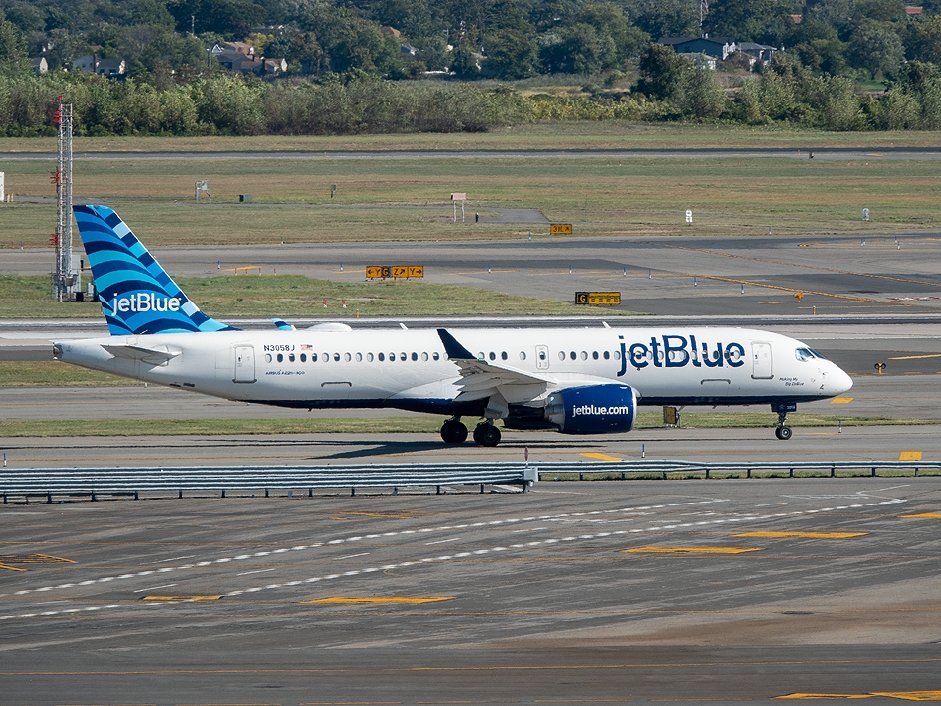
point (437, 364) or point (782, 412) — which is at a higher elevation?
point (437, 364)

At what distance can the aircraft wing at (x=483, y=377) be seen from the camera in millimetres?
47219

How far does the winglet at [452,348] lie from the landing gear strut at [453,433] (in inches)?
121

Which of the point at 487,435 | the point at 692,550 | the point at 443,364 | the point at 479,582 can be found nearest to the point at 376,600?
the point at 479,582

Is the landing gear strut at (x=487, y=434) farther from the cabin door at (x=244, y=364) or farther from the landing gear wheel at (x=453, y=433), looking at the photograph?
the cabin door at (x=244, y=364)

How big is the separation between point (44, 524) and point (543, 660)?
16386 mm

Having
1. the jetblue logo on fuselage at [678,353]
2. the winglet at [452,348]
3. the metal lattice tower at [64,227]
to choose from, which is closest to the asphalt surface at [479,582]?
the jetblue logo on fuselage at [678,353]

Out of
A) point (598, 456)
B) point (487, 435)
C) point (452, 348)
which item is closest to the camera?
point (598, 456)

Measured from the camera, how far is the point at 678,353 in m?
49.8

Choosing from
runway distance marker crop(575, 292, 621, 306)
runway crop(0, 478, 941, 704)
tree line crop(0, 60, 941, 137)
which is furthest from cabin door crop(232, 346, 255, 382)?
tree line crop(0, 60, 941, 137)

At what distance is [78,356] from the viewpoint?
4750cm

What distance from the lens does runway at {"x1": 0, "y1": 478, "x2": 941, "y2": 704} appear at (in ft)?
79.7

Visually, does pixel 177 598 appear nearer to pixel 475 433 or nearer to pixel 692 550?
pixel 692 550

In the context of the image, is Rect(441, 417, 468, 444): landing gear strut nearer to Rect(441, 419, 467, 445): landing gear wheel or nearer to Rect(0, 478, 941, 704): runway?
Rect(441, 419, 467, 445): landing gear wheel

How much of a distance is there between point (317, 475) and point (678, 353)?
14596 mm
